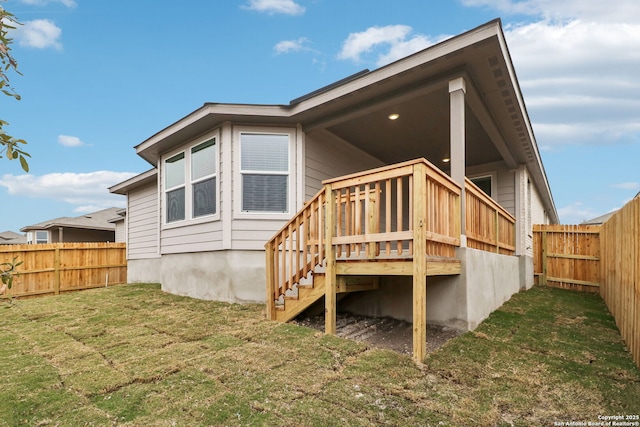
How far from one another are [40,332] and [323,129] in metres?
5.77

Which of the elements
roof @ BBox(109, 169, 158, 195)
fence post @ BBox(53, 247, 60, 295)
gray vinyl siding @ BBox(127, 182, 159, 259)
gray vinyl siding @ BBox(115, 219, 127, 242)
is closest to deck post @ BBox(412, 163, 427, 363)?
roof @ BBox(109, 169, 158, 195)

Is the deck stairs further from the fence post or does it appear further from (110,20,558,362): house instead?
the fence post

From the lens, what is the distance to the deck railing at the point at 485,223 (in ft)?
17.3

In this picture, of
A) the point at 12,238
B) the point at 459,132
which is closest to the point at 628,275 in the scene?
the point at 459,132

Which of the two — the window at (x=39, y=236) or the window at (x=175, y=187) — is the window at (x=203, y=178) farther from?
the window at (x=39, y=236)

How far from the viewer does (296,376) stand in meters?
3.33

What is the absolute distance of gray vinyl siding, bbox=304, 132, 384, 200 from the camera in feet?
24.0

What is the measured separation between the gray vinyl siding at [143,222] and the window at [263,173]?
5142 millimetres

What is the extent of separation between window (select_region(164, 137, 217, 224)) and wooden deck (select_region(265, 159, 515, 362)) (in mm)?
2727

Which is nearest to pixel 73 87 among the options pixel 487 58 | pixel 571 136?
pixel 487 58

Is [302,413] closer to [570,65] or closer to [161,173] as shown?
[161,173]

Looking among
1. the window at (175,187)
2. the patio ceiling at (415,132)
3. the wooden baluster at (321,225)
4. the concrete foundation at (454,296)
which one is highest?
the patio ceiling at (415,132)

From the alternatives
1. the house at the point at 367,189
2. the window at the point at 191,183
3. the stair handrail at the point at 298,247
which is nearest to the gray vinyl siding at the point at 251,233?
the house at the point at 367,189

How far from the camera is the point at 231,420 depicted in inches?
104
